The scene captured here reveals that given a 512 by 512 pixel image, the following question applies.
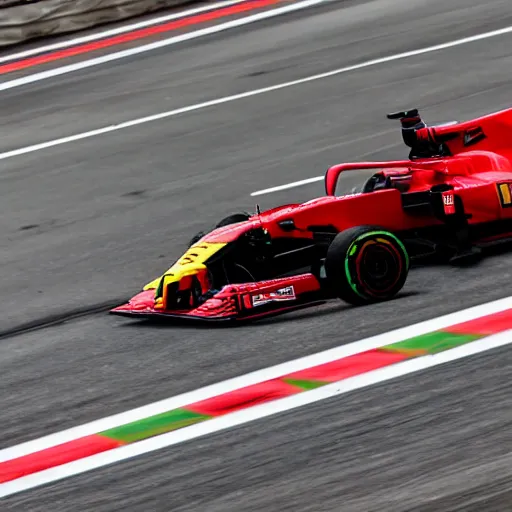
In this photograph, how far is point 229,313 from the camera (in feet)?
22.9

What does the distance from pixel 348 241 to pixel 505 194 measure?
48.9 inches

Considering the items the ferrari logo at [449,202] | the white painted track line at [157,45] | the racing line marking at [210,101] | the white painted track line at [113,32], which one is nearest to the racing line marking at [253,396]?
the ferrari logo at [449,202]

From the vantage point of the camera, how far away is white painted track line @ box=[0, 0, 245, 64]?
16.8 m

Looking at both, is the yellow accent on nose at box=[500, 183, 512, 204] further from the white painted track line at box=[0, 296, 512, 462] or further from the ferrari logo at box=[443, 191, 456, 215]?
the white painted track line at box=[0, 296, 512, 462]

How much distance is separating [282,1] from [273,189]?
7.50 metres

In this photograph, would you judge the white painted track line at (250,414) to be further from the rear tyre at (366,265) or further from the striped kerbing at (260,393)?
the rear tyre at (366,265)

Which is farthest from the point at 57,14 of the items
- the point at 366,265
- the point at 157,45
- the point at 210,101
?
the point at 366,265

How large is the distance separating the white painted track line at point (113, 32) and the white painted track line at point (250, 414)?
1159cm

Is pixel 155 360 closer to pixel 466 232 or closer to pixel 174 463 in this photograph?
pixel 174 463

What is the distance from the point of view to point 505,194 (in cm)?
752

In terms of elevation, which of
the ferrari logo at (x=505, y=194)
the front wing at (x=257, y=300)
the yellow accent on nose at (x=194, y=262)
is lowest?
the front wing at (x=257, y=300)

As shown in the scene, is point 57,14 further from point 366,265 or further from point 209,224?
point 366,265

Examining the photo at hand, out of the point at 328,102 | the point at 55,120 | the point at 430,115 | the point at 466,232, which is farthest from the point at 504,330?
the point at 55,120

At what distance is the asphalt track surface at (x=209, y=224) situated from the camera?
203 inches
